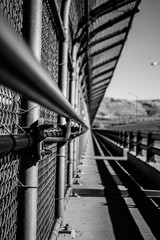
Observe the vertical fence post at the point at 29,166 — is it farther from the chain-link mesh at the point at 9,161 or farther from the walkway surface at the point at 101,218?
the walkway surface at the point at 101,218

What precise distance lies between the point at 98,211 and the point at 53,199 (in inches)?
50.6

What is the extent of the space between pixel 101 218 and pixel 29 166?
302 centimetres

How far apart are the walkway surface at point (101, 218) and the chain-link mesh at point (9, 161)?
1.82 metres

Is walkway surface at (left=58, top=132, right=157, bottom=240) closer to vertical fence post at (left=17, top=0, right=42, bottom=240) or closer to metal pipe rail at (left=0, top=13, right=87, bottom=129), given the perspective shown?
vertical fence post at (left=17, top=0, right=42, bottom=240)

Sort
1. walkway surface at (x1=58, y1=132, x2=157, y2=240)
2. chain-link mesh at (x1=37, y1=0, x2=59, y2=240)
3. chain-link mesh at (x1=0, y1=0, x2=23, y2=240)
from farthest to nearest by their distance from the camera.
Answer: walkway surface at (x1=58, y1=132, x2=157, y2=240) → chain-link mesh at (x1=37, y1=0, x2=59, y2=240) → chain-link mesh at (x1=0, y1=0, x2=23, y2=240)

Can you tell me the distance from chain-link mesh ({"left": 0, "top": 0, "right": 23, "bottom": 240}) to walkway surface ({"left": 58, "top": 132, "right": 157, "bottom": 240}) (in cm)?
182

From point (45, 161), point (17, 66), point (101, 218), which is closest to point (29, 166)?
point (45, 161)

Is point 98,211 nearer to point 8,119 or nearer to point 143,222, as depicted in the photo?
point 143,222

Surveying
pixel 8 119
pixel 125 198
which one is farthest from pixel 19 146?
pixel 125 198

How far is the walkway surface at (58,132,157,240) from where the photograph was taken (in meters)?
3.86

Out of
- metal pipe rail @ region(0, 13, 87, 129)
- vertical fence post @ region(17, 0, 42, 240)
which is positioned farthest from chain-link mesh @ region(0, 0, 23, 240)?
metal pipe rail @ region(0, 13, 87, 129)

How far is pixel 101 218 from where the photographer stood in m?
4.62

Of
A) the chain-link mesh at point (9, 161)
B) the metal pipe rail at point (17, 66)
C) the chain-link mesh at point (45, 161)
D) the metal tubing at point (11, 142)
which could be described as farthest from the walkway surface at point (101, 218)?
the metal pipe rail at point (17, 66)

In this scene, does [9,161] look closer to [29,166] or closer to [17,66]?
[29,166]
